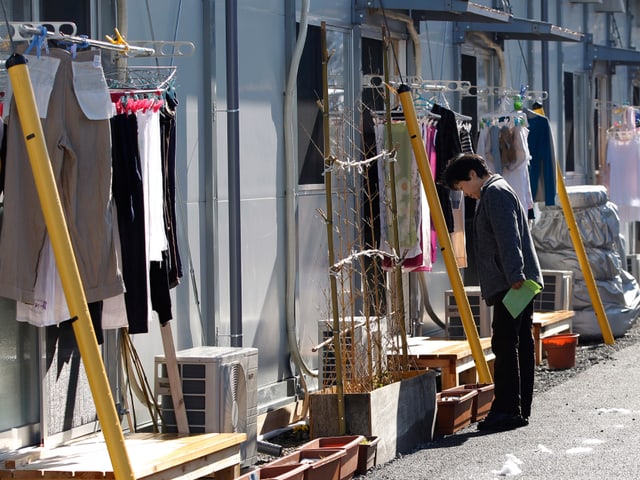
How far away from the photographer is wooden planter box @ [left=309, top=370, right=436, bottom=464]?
795 cm

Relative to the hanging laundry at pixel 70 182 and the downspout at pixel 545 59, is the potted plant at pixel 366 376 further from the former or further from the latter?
the downspout at pixel 545 59

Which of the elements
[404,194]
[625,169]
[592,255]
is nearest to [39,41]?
[404,194]

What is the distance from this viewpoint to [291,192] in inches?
382

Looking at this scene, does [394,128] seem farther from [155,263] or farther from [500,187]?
[155,263]

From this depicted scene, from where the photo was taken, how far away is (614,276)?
14.7m

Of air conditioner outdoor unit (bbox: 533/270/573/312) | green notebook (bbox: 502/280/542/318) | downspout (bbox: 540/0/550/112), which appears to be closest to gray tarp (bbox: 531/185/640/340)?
air conditioner outdoor unit (bbox: 533/270/573/312)

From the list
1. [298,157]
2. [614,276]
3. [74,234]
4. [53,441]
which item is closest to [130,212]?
[74,234]

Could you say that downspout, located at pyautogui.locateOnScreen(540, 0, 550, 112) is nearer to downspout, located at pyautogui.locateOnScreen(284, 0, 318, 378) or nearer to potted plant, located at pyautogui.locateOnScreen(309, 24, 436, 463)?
downspout, located at pyautogui.locateOnScreen(284, 0, 318, 378)

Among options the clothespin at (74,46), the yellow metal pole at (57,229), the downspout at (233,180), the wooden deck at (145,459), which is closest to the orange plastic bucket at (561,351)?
the downspout at (233,180)

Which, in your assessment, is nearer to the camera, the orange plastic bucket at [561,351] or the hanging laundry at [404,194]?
the hanging laundry at [404,194]

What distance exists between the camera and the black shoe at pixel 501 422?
8.92 metres

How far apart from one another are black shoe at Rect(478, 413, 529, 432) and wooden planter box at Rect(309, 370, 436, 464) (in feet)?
1.63

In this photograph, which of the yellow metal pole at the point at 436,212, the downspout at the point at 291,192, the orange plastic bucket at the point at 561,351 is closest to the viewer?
the yellow metal pole at the point at 436,212

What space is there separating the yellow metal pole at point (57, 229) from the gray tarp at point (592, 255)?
9332 mm
